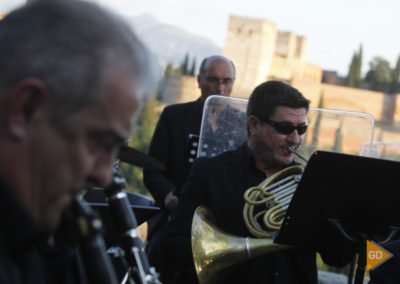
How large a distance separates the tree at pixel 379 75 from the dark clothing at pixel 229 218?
202 feet

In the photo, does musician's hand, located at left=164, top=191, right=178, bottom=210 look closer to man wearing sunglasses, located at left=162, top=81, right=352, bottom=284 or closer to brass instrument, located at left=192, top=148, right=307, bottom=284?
man wearing sunglasses, located at left=162, top=81, right=352, bottom=284

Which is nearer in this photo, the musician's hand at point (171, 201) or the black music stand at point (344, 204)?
the black music stand at point (344, 204)

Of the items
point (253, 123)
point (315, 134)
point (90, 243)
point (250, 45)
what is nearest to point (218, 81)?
point (315, 134)

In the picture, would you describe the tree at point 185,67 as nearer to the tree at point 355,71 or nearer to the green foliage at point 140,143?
the green foliage at point 140,143

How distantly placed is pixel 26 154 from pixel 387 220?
2.19 metres

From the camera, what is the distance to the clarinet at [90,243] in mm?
1344

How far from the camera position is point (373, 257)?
2.78m

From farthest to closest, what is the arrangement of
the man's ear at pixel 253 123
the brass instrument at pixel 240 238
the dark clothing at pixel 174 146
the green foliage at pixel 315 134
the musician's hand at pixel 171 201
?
the dark clothing at pixel 174 146 < the musician's hand at pixel 171 201 < the green foliage at pixel 315 134 < the man's ear at pixel 253 123 < the brass instrument at pixel 240 238

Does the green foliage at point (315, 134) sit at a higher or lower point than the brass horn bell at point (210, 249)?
higher

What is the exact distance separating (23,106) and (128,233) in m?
0.96

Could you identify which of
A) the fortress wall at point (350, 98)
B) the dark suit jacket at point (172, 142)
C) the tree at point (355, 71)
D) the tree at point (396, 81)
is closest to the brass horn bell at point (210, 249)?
the dark suit jacket at point (172, 142)

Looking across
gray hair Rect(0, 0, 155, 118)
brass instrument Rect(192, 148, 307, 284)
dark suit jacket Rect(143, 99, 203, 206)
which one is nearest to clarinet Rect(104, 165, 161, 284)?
gray hair Rect(0, 0, 155, 118)

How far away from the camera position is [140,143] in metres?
43.8

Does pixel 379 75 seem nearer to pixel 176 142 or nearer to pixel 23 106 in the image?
pixel 176 142
